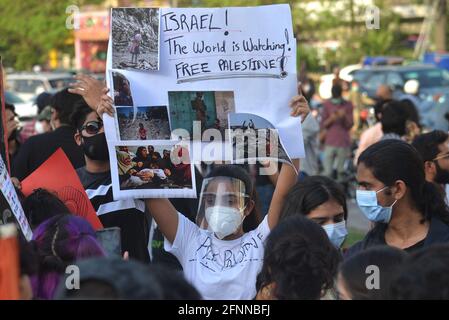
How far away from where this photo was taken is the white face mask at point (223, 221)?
4.38 m

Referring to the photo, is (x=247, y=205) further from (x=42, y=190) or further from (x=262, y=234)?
(x=42, y=190)

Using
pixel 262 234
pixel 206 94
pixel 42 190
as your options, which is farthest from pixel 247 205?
pixel 42 190

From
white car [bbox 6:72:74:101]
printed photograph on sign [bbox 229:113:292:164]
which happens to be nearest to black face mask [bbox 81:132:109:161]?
printed photograph on sign [bbox 229:113:292:164]

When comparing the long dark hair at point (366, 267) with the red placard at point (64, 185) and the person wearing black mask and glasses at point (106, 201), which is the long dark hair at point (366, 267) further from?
the person wearing black mask and glasses at point (106, 201)

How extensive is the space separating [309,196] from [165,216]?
Result: 0.66 metres

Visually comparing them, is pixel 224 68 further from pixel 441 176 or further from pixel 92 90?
pixel 441 176

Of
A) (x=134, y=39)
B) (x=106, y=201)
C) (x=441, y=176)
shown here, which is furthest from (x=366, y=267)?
(x=441, y=176)

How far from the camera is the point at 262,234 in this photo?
4410mm

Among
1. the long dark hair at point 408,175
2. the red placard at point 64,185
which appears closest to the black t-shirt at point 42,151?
the red placard at point 64,185

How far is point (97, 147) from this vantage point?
496 centimetres

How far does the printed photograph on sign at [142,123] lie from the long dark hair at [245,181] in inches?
12.3

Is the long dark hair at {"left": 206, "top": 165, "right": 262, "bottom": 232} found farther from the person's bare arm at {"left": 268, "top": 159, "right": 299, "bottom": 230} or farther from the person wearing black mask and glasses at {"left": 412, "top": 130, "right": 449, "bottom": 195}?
the person wearing black mask and glasses at {"left": 412, "top": 130, "right": 449, "bottom": 195}
